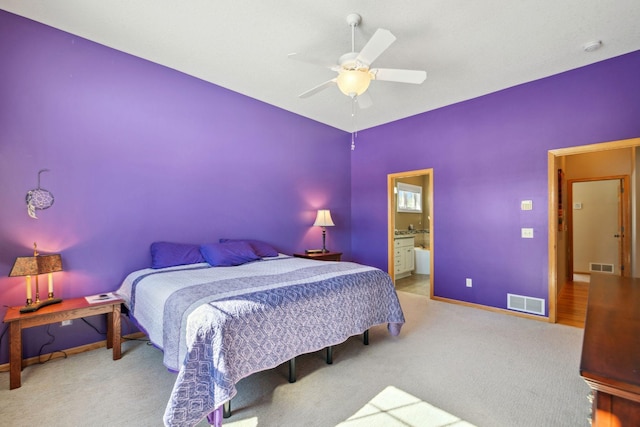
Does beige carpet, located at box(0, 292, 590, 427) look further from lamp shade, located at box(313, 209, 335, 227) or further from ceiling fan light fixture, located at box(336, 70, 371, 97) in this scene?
ceiling fan light fixture, located at box(336, 70, 371, 97)

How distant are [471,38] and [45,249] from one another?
14.1 feet

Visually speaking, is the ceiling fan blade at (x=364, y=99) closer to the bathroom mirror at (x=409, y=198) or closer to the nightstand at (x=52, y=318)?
the nightstand at (x=52, y=318)

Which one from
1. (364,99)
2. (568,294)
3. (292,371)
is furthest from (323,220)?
(568,294)

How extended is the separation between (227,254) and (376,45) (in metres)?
2.55

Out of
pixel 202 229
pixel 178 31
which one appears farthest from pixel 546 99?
pixel 202 229

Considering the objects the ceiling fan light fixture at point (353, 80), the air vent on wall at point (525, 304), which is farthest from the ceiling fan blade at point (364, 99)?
the air vent on wall at point (525, 304)

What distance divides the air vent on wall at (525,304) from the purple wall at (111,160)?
336 centimetres

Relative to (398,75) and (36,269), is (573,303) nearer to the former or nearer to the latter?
(398,75)

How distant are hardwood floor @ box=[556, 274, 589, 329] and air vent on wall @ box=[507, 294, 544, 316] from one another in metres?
0.23

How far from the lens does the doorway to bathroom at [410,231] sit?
16.1 ft

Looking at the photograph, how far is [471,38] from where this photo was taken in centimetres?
266

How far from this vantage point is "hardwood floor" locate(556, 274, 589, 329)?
11.3 ft

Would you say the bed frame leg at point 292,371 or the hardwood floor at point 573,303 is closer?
the bed frame leg at point 292,371

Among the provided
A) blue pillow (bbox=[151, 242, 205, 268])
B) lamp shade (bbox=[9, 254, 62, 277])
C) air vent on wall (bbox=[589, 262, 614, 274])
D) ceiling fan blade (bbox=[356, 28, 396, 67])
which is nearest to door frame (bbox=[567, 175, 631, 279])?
air vent on wall (bbox=[589, 262, 614, 274])
